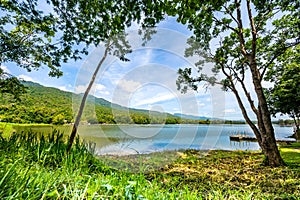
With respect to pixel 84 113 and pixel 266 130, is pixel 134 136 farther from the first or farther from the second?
pixel 266 130

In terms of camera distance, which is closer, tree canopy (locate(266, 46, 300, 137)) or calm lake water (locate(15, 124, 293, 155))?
calm lake water (locate(15, 124, 293, 155))

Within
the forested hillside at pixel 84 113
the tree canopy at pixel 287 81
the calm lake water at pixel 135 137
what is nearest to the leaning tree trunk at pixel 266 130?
the calm lake water at pixel 135 137

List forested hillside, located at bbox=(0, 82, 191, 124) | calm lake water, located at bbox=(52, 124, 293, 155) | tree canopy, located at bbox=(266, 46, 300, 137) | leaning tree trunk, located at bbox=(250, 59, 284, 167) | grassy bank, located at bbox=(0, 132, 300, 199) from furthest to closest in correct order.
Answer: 1. tree canopy, located at bbox=(266, 46, 300, 137)
2. leaning tree trunk, located at bbox=(250, 59, 284, 167)
3. calm lake water, located at bbox=(52, 124, 293, 155)
4. forested hillside, located at bbox=(0, 82, 191, 124)
5. grassy bank, located at bbox=(0, 132, 300, 199)

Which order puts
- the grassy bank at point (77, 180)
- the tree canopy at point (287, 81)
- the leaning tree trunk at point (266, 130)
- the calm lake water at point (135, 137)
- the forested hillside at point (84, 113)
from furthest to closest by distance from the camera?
1. the tree canopy at point (287, 81)
2. the leaning tree trunk at point (266, 130)
3. the calm lake water at point (135, 137)
4. the forested hillside at point (84, 113)
5. the grassy bank at point (77, 180)

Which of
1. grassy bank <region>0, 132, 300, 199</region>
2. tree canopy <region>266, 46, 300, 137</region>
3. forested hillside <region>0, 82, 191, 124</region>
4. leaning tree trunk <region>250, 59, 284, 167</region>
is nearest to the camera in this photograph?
grassy bank <region>0, 132, 300, 199</region>

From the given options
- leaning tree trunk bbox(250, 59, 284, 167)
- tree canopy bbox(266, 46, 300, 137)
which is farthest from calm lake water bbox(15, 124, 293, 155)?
tree canopy bbox(266, 46, 300, 137)

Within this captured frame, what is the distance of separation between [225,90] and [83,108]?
5.55 metres

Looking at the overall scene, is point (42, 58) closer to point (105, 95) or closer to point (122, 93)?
point (105, 95)

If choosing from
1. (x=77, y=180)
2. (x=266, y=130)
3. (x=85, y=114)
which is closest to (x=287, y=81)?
(x=266, y=130)

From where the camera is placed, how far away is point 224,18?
603 centimetres

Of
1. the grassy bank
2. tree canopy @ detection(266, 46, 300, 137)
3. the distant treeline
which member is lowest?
the grassy bank

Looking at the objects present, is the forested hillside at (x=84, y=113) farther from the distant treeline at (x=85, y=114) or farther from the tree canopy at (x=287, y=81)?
the tree canopy at (x=287, y=81)

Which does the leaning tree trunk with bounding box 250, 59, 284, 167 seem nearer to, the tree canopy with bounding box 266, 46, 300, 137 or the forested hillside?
the forested hillside

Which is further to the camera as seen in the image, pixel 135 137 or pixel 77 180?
pixel 135 137
